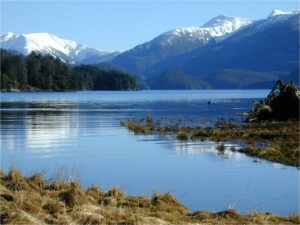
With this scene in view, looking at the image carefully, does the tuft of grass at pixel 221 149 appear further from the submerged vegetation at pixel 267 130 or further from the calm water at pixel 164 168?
the calm water at pixel 164 168

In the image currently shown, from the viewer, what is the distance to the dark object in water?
49.5 metres

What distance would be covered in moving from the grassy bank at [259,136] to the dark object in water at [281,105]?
1442mm

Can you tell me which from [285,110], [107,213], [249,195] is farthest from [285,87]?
[107,213]

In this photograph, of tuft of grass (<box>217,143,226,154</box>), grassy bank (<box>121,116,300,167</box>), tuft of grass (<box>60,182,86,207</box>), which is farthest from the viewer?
tuft of grass (<box>217,143,226,154</box>)

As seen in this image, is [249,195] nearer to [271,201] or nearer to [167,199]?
[271,201]

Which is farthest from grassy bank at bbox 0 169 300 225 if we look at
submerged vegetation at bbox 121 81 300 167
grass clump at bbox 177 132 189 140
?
grass clump at bbox 177 132 189 140

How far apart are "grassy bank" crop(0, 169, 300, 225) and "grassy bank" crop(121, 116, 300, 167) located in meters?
12.8

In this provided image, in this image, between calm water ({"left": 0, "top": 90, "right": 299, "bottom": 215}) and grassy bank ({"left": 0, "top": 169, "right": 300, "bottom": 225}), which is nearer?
grassy bank ({"left": 0, "top": 169, "right": 300, "bottom": 225})

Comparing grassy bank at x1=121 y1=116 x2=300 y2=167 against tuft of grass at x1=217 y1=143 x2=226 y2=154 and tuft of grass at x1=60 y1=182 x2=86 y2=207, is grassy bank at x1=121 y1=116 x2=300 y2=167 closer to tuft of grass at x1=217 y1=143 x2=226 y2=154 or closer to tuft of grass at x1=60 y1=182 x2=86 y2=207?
tuft of grass at x1=217 y1=143 x2=226 y2=154

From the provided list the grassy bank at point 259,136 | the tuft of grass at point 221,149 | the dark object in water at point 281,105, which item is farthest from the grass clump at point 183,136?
the dark object in water at point 281,105

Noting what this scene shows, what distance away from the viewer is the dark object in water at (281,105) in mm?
49547

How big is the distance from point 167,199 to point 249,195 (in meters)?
4.56

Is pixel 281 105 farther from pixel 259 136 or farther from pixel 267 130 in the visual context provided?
pixel 259 136

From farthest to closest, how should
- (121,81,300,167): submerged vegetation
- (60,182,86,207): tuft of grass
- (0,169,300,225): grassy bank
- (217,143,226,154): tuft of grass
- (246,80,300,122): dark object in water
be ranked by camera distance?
(246,80,300,122): dark object in water → (217,143,226,154): tuft of grass → (121,81,300,167): submerged vegetation → (60,182,86,207): tuft of grass → (0,169,300,225): grassy bank
